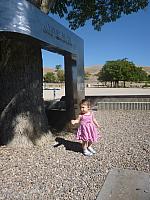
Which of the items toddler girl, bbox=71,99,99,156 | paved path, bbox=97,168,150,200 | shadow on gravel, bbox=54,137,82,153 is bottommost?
paved path, bbox=97,168,150,200

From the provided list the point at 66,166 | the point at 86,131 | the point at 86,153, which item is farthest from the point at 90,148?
the point at 66,166

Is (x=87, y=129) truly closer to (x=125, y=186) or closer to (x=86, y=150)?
(x=86, y=150)

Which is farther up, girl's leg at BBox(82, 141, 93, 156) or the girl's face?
the girl's face

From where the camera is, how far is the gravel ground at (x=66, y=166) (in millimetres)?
4727

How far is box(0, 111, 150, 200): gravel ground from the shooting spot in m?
4.73

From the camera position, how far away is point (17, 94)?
286 inches

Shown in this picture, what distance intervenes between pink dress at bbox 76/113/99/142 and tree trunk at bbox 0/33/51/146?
3.53 ft

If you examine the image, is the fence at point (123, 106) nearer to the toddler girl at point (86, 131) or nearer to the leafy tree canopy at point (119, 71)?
the toddler girl at point (86, 131)

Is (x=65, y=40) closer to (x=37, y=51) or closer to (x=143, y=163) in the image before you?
(x=37, y=51)

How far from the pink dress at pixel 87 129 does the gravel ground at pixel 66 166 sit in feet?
0.97

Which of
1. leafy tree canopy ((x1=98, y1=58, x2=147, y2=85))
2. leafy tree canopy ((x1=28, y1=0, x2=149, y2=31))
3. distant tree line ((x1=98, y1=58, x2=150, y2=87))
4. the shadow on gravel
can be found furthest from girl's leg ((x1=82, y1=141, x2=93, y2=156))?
leafy tree canopy ((x1=98, y1=58, x2=147, y2=85))

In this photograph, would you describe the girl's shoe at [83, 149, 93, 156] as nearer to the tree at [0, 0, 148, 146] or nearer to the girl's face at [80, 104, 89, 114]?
the girl's face at [80, 104, 89, 114]

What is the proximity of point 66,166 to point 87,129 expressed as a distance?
Result: 3.61ft

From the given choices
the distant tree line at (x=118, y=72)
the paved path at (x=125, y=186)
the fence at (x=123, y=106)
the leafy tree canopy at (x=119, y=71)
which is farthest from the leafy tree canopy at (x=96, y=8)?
the leafy tree canopy at (x=119, y=71)
